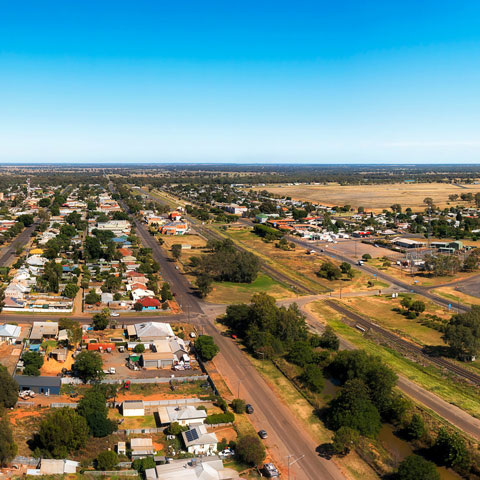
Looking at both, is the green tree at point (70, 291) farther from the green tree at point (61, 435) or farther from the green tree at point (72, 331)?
the green tree at point (61, 435)

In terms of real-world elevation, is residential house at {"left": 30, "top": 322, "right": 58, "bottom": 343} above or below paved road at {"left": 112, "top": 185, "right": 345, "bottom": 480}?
above

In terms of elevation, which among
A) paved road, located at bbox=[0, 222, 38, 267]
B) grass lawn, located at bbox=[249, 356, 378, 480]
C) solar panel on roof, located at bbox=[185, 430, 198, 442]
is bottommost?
grass lawn, located at bbox=[249, 356, 378, 480]

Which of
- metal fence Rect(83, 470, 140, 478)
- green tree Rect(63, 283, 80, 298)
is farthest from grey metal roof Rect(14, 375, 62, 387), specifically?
green tree Rect(63, 283, 80, 298)

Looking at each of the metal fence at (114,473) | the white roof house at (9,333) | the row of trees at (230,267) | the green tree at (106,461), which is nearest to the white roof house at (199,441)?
the metal fence at (114,473)

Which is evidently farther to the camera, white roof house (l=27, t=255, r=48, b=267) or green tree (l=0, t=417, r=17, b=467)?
white roof house (l=27, t=255, r=48, b=267)

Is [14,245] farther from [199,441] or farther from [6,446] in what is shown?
[199,441]

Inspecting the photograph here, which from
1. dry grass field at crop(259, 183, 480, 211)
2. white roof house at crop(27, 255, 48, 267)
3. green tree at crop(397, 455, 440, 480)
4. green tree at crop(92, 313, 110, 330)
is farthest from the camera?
dry grass field at crop(259, 183, 480, 211)

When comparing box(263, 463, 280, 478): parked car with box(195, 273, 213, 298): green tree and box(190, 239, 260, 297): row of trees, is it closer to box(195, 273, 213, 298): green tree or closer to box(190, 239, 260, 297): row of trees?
box(195, 273, 213, 298): green tree

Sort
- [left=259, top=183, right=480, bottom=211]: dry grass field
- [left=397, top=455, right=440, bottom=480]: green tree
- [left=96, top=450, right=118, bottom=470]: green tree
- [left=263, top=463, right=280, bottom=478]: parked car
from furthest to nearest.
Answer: [left=259, top=183, right=480, bottom=211]: dry grass field, [left=263, top=463, right=280, bottom=478]: parked car, [left=96, top=450, right=118, bottom=470]: green tree, [left=397, top=455, right=440, bottom=480]: green tree
